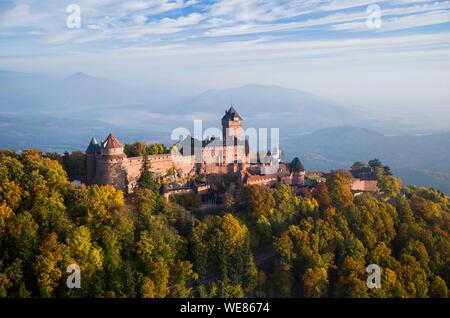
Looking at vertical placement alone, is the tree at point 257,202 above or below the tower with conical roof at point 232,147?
below

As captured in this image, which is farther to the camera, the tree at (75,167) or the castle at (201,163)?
the tree at (75,167)

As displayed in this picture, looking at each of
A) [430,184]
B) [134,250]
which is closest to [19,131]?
[430,184]

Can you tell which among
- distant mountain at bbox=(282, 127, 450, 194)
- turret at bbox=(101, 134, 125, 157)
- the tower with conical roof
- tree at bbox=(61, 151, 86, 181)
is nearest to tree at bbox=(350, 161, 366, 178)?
the tower with conical roof

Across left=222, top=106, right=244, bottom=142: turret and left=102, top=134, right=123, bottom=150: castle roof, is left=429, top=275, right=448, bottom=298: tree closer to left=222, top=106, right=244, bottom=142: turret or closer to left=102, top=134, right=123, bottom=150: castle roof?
left=222, top=106, right=244, bottom=142: turret

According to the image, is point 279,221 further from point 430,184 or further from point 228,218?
point 430,184

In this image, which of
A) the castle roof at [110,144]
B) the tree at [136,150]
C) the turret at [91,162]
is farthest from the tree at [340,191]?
the turret at [91,162]

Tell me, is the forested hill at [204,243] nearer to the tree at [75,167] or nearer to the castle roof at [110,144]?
the tree at [75,167]

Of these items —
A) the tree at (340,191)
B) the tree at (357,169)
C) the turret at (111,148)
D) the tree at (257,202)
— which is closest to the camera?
the turret at (111,148)
